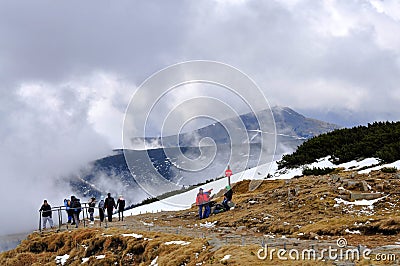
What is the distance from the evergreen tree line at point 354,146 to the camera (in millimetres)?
38250

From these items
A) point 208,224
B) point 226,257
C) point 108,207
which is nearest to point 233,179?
point 108,207

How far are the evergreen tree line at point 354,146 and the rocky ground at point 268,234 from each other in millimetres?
12953

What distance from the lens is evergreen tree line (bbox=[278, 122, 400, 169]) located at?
38.2 meters

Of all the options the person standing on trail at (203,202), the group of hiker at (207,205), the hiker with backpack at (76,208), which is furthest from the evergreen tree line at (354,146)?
the hiker with backpack at (76,208)

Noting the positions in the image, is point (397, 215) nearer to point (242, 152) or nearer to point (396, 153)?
point (242, 152)

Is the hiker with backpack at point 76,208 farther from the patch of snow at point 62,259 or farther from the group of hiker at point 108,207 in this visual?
the patch of snow at point 62,259

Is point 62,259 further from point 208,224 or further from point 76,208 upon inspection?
point 208,224

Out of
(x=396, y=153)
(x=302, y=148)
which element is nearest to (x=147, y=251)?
(x=396, y=153)

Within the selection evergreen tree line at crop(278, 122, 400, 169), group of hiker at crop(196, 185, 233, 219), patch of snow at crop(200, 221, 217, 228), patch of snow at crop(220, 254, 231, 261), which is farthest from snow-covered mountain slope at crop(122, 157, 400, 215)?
patch of snow at crop(220, 254, 231, 261)

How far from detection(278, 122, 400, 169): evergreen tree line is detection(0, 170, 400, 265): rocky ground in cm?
1295

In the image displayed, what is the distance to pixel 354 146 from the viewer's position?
142ft

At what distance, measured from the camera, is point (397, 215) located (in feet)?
61.3

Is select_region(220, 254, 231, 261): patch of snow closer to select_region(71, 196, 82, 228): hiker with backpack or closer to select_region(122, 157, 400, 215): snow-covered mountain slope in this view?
select_region(71, 196, 82, 228): hiker with backpack

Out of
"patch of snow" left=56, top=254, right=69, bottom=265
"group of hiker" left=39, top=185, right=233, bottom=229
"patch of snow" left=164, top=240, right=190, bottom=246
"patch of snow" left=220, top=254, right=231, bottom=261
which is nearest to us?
"patch of snow" left=220, top=254, right=231, bottom=261
